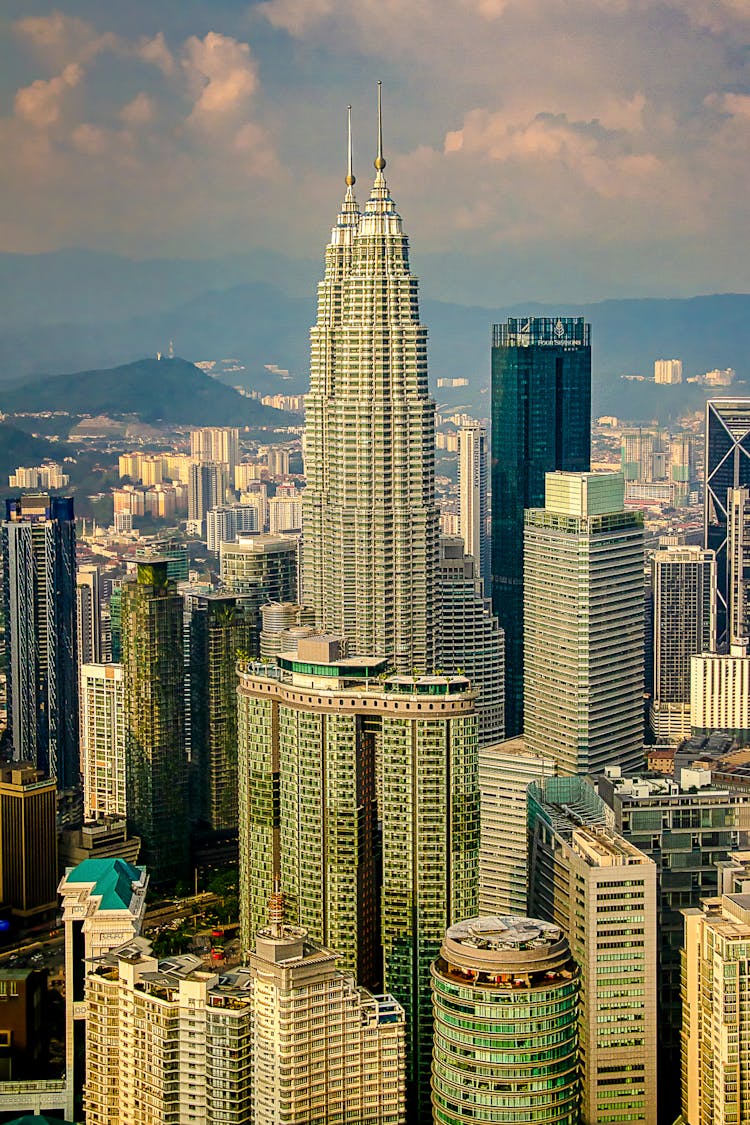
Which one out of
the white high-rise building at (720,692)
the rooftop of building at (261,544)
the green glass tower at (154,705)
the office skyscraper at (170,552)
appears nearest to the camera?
the green glass tower at (154,705)

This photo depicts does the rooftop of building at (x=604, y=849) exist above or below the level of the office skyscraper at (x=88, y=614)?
below

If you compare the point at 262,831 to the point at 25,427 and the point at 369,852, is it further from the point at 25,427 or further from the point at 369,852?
the point at 25,427

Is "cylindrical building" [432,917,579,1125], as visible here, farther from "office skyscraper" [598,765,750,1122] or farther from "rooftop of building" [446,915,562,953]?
"office skyscraper" [598,765,750,1122]

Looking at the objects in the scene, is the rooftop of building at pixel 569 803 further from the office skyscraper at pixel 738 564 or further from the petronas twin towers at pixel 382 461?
the office skyscraper at pixel 738 564

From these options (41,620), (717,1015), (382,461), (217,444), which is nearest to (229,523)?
(217,444)

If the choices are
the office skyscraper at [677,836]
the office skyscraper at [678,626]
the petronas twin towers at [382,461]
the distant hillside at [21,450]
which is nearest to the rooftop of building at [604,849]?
the office skyscraper at [677,836]

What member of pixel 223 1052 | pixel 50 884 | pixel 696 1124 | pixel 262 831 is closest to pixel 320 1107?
pixel 223 1052
